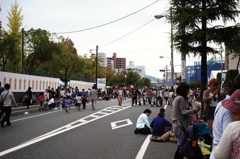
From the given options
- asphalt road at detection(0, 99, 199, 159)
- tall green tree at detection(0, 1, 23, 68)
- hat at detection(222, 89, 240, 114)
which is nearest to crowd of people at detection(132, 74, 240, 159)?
hat at detection(222, 89, 240, 114)

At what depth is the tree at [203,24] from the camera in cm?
1311

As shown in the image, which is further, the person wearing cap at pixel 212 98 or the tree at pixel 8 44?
the tree at pixel 8 44

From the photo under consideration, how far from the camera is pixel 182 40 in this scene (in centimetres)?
1421

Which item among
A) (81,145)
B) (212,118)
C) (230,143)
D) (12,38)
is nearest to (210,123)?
(212,118)

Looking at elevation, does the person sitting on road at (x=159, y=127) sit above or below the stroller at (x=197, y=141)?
below

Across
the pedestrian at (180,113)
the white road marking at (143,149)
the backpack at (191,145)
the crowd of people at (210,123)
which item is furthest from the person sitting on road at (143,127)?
the backpack at (191,145)

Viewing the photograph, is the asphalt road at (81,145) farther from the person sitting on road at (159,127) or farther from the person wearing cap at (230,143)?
the person wearing cap at (230,143)

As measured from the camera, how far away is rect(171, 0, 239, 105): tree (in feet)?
43.0

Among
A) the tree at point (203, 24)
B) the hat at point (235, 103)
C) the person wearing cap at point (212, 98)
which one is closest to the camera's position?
the hat at point (235, 103)

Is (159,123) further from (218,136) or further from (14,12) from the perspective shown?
(14,12)

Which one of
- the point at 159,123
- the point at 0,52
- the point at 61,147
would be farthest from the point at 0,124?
the point at 0,52

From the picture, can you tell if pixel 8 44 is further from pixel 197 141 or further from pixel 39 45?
pixel 197 141

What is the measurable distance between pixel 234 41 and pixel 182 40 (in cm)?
260

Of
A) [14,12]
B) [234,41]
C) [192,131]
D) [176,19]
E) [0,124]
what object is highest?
[14,12]
